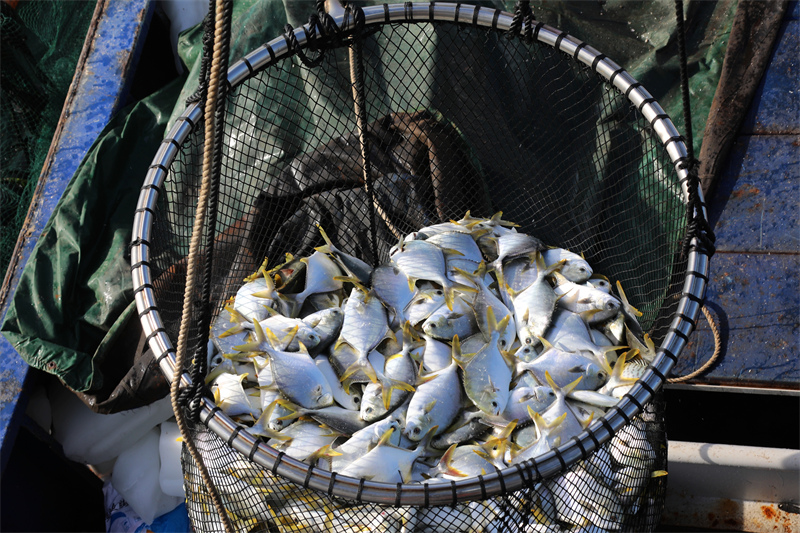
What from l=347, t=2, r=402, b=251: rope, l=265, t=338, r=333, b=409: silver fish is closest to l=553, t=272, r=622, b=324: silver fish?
l=347, t=2, r=402, b=251: rope

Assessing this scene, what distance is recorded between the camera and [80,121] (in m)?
3.09

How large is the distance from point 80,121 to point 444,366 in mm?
2328

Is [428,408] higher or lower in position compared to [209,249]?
lower

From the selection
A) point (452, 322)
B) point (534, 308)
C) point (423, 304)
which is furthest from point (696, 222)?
point (423, 304)

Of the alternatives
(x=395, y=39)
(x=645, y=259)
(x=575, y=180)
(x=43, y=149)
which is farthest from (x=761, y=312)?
(x=43, y=149)

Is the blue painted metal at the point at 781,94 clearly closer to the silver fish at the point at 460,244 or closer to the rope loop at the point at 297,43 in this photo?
the silver fish at the point at 460,244

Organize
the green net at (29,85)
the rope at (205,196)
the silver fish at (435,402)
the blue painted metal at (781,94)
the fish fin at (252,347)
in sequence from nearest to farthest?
the rope at (205,196), the silver fish at (435,402), the fish fin at (252,347), the blue painted metal at (781,94), the green net at (29,85)

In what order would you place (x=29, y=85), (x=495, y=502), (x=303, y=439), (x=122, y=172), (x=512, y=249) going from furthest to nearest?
(x=29, y=85)
(x=122, y=172)
(x=512, y=249)
(x=303, y=439)
(x=495, y=502)

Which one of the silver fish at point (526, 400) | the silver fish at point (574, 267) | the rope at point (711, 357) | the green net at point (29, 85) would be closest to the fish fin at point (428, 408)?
the silver fish at point (526, 400)

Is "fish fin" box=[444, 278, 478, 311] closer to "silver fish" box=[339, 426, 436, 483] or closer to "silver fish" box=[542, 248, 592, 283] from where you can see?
"silver fish" box=[542, 248, 592, 283]

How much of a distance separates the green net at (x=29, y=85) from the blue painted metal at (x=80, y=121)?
14.2 inches

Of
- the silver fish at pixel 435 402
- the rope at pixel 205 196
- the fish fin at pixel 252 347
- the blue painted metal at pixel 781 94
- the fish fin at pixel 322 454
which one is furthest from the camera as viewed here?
the blue painted metal at pixel 781 94

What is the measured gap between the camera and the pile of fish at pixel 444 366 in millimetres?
1691

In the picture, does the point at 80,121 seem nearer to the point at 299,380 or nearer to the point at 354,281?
the point at 354,281
